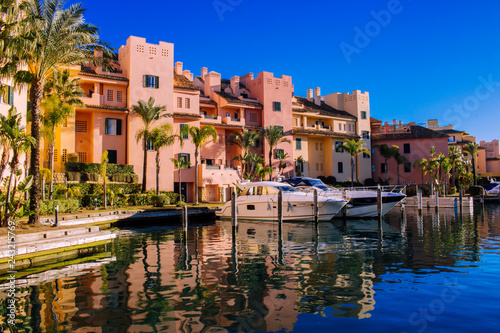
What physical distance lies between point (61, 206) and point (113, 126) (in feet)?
50.4

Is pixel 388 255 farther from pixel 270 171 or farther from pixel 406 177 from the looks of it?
pixel 406 177

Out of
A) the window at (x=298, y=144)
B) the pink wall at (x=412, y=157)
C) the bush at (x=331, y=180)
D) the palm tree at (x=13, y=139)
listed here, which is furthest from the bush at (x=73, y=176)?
the pink wall at (x=412, y=157)

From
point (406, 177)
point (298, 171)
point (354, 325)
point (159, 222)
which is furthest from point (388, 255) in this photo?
point (406, 177)

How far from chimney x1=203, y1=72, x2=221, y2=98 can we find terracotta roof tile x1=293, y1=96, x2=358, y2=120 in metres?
12.1

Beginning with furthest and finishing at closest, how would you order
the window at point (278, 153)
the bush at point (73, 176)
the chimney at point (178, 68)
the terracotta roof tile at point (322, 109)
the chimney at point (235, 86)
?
the terracotta roof tile at point (322, 109) < the chimney at point (235, 86) < the window at point (278, 153) < the chimney at point (178, 68) < the bush at point (73, 176)

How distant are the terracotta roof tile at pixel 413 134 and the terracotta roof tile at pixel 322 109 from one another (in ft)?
25.7

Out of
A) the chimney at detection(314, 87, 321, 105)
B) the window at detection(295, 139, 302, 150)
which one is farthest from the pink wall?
the window at detection(295, 139, 302, 150)

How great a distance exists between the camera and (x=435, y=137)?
226ft

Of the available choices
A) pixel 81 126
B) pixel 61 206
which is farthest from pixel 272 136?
pixel 61 206

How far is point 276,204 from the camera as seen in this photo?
101ft

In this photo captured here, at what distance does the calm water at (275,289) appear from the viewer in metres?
9.27

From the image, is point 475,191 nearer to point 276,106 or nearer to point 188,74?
point 276,106

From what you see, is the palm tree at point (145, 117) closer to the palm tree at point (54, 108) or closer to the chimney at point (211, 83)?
the palm tree at point (54, 108)

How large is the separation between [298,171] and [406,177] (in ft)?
76.6
